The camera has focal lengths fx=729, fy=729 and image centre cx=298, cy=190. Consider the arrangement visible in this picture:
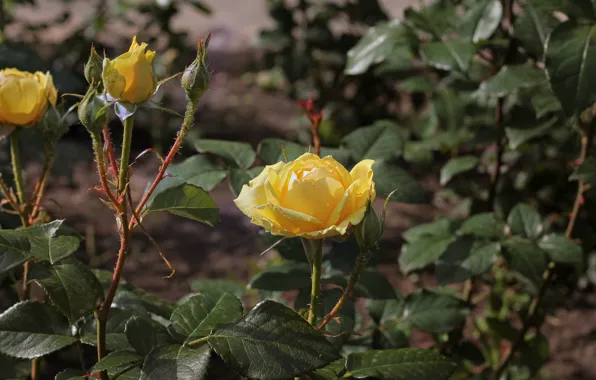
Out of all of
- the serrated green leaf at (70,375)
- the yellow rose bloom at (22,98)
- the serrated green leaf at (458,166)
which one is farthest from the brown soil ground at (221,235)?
the serrated green leaf at (70,375)

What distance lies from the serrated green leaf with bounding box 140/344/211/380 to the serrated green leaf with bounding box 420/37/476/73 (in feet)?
2.24

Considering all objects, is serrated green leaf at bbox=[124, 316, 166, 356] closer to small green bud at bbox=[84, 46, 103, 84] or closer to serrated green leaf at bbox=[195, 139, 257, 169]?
small green bud at bbox=[84, 46, 103, 84]

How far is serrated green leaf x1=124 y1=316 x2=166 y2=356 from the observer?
2.40ft

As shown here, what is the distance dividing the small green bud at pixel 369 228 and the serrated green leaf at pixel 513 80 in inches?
22.3

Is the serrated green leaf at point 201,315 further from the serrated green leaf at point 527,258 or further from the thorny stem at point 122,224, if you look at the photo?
the serrated green leaf at point 527,258

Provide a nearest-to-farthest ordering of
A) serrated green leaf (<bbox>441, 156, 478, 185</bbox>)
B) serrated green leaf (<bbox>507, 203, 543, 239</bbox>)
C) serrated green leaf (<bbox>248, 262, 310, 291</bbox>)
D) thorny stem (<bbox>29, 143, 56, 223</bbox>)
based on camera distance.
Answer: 1. thorny stem (<bbox>29, 143, 56, 223</bbox>)
2. serrated green leaf (<bbox>248, 262, 310, 291</bbox>)
3. serrated green leaf (<bbox>507, 203, 543, 239</bbox>)
4. serrated green leaf (<bbox>441, 156, 478, 185</bbox>)

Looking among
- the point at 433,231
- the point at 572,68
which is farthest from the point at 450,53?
the point at 433,231

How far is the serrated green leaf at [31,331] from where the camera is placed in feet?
2.51

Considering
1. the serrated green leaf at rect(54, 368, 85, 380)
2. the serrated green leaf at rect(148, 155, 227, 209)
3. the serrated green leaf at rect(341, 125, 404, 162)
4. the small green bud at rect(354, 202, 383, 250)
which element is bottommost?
the serrated green leaf at rect(54, 368, 85, 380)

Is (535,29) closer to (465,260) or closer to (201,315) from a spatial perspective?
(465,260)

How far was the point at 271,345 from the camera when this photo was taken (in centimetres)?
67

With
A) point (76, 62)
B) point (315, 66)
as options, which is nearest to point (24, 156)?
point (76, 62)

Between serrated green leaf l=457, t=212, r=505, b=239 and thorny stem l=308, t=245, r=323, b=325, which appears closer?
thorny stem l=308, t=245, r=323, b=325

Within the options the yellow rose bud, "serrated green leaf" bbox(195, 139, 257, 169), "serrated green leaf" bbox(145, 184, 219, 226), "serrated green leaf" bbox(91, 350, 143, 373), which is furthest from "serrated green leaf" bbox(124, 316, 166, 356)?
"serrated green leaf" bbox(195, 139, 257, 169)
